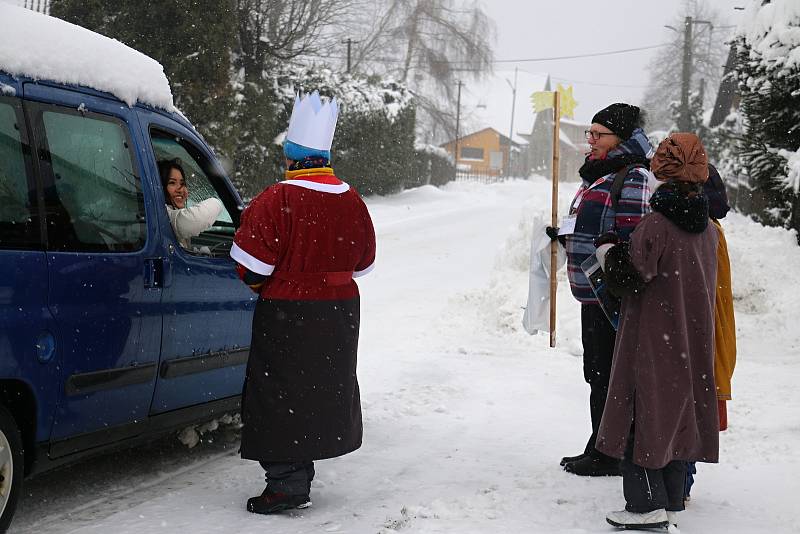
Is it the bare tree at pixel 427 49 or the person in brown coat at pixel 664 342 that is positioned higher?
the bare tree at pixel 427 49

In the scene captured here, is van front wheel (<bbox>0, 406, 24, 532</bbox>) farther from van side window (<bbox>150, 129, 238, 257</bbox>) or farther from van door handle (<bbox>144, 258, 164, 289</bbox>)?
van side window (<bbox>150, 129, 238, 257</bbox>)

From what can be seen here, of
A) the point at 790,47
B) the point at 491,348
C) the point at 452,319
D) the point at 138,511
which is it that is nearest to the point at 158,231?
the point at 138,511

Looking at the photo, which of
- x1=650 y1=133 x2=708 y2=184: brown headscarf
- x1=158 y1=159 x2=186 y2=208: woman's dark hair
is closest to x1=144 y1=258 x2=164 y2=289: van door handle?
x1=158 y1=159 x2=186 y2=208: woman's dark hair

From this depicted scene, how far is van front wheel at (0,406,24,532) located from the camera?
11.0 feet

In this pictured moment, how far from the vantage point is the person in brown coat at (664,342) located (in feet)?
12.7

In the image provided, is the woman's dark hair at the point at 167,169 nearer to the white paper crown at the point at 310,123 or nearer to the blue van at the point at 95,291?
the blue van at the point at 95,291

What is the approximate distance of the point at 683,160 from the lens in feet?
12.8

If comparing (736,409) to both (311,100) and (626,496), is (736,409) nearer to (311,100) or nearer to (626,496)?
(626,496)

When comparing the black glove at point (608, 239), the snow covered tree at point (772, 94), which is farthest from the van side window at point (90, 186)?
the snow covered tree at point (772, 94)

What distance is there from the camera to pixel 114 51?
13.5 ft

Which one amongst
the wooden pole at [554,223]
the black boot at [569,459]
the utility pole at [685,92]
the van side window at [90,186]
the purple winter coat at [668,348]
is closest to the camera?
the van side window at [90,186]

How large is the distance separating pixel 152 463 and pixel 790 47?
912 centimetres

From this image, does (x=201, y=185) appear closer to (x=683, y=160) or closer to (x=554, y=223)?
(x=683, y=160)

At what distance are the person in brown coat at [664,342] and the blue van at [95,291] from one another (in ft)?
6.55
